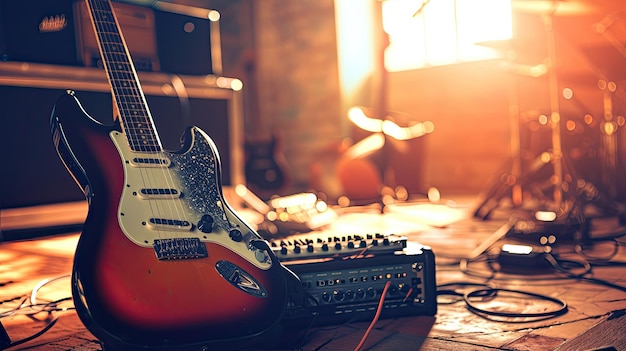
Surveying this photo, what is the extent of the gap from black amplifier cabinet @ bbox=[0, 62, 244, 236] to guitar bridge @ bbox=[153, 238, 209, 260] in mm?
2112

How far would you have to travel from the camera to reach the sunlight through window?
215 inches

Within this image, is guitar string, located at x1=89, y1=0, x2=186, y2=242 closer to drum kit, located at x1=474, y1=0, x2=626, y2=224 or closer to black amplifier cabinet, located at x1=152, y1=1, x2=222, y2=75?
drum kit, located at x1=474, y1=0, x2=626, y2=224

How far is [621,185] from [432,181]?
210cm

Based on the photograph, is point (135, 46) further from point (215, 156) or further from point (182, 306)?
point (182, 306)

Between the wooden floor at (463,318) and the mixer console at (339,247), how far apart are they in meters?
0.18

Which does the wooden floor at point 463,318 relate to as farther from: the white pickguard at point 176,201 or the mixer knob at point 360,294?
the white pickguard at point 176,201

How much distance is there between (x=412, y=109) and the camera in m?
5.99

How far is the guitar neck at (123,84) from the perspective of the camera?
1.31 m

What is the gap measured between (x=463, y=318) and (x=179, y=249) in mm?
750

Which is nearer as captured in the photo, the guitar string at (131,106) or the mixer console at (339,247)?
the guitar string at (131,106)

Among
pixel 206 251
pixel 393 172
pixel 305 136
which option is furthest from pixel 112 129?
pixel 305 136

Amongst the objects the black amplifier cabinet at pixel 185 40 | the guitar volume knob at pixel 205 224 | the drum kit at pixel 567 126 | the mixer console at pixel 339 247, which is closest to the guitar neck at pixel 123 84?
→ the guitar volume knob at pixel 205 224

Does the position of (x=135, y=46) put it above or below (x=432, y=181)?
above

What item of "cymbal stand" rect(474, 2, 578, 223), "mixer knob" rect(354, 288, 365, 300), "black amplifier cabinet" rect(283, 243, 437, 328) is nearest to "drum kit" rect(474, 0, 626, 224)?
"cymbal stand" rect(474, 2, 578, 223)
